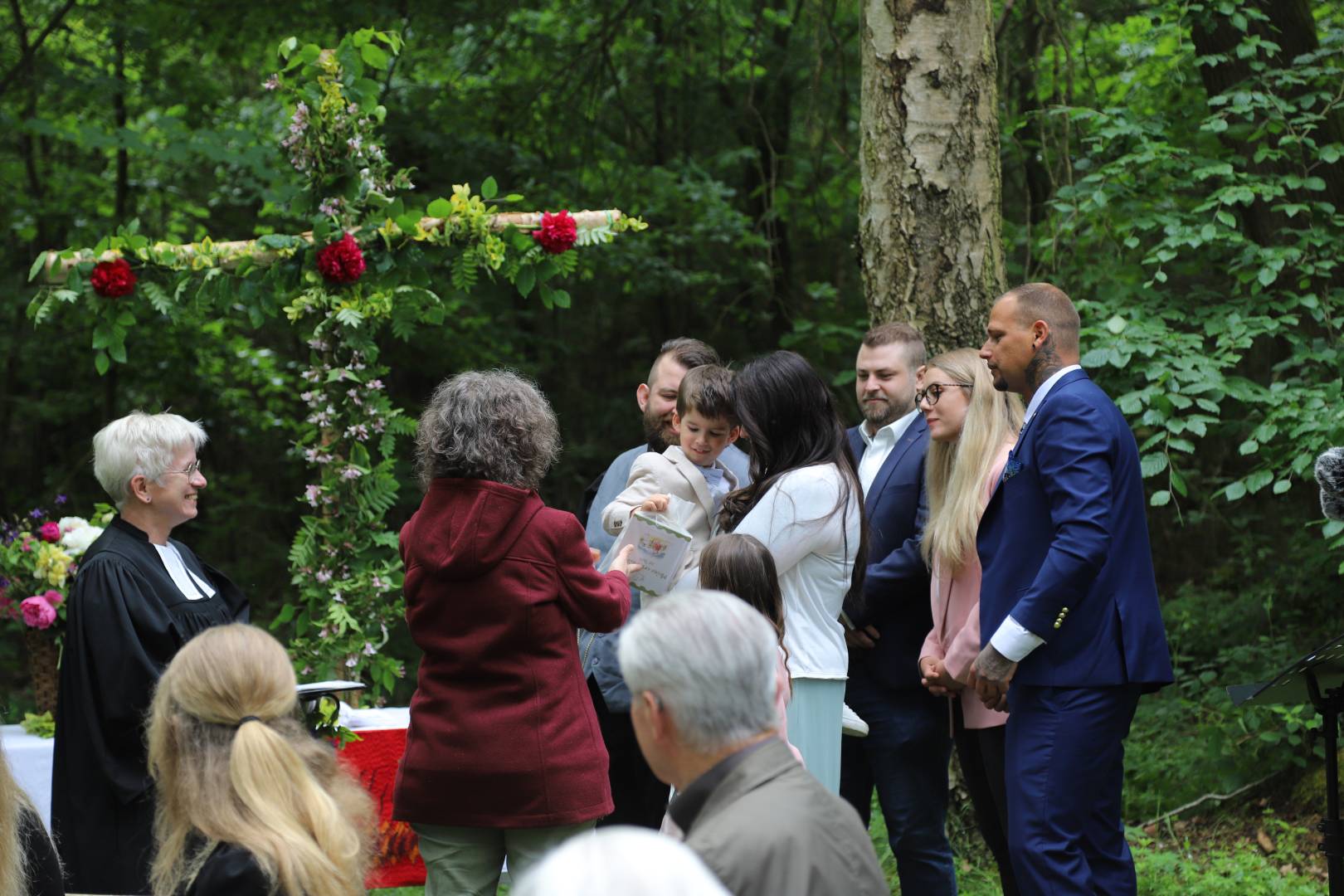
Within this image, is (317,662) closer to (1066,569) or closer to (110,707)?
(110,707)

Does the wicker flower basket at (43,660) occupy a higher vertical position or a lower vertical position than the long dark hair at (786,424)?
lower

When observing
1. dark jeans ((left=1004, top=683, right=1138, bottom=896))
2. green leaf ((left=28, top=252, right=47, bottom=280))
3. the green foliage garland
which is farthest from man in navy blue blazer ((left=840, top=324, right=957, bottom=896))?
green leaf ((left=28, top=252, right=47, bottom=280))

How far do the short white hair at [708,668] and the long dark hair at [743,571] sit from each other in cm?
132

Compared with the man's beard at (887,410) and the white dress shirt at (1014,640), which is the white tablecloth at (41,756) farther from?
the white dress shirt at (1014,640)

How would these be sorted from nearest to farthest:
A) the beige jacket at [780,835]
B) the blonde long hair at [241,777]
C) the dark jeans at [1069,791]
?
the beige jacket at [780,835]
the blonde long hair at [241,777]
the dark jeans at [1069,791]

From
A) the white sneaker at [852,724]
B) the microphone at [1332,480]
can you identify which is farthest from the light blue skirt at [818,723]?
the microphone at [1332,480]

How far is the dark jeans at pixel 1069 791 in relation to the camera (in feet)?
11.1

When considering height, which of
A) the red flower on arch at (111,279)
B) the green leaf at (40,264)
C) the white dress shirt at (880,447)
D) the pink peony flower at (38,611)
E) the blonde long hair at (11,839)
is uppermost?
the green leaf at (40,264)

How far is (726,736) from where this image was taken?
76.0 inches

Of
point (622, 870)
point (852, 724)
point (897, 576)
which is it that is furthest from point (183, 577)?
point (622, 870)

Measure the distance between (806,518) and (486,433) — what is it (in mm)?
946

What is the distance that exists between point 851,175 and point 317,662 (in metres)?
6.44

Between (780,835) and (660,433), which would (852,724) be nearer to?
(660,433)

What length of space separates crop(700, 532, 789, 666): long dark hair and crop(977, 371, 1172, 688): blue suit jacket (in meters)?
0.69
